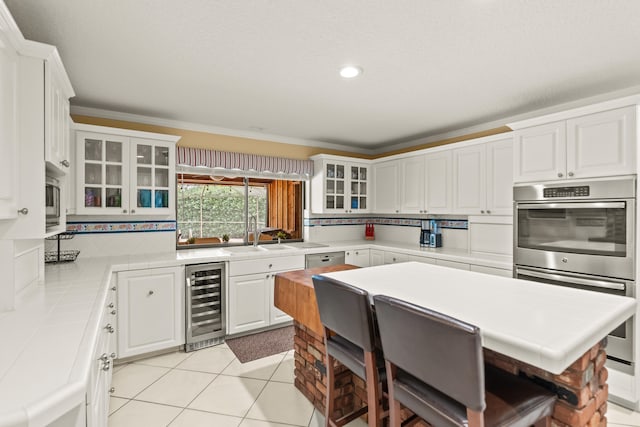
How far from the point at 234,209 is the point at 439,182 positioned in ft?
8.57

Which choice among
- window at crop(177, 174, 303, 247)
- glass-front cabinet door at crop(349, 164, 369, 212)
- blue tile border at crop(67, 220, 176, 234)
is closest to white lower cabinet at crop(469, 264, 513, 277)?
glass-front cabinet door at crop(349, 164, 369, 212)

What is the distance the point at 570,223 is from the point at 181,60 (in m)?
3.12

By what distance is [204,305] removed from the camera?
10.8ft

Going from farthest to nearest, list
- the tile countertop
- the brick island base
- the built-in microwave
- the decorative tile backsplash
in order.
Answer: the decorative tile backsplash
the built-in microwave
the brick island base
the tile countertop

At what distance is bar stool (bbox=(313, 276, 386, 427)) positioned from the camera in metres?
1.40

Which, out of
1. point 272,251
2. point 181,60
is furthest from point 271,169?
point 181,60

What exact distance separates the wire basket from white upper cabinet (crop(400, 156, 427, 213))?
3712 mm

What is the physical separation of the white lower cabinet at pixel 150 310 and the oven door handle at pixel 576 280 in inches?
123

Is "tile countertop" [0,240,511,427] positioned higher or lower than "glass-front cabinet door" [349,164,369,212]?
lower

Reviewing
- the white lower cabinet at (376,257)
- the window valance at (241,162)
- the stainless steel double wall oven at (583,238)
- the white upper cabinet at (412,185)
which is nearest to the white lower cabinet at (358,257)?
the white lower cabinet at (376,257)

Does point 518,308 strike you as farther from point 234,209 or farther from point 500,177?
point 234,209

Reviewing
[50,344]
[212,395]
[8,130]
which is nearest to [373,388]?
[50,344]

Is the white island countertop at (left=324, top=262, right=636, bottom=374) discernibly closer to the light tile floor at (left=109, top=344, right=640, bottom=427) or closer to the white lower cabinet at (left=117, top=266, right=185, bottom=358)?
the light tile floor at (left=109, top=344, right=640, bottom=427)

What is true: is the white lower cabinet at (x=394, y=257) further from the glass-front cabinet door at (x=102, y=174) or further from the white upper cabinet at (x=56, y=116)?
the white upper cabinet at (x=56, y=116)
